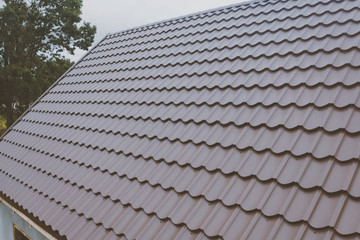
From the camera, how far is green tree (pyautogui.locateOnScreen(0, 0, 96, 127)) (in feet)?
73.4

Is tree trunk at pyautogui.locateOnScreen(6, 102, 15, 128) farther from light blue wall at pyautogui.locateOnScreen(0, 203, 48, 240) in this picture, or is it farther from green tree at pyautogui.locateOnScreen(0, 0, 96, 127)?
light blue wall at pyautogui.locateOnScreen(0, 203, 48, 240)

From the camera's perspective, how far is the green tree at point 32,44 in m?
22.4

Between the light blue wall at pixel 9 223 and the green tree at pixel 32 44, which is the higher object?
the green tree at pixel 32 44

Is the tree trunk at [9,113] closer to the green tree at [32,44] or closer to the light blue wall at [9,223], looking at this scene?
the green tree at [32,44]

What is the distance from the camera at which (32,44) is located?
79.9 feet

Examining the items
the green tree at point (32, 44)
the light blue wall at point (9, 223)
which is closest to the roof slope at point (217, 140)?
the light blue wall at point (9, 223)

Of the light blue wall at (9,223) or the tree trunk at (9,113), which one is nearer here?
the light blue wall at (9,223)

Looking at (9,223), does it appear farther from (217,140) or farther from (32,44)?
(32,44)

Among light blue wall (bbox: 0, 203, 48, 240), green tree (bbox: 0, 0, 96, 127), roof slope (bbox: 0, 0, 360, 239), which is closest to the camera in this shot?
roof slope (bbox: 0, 0, 360, 239)

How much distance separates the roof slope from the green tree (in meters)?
18.8

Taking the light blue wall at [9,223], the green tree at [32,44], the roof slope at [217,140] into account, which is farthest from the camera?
the green tree at [32,44]

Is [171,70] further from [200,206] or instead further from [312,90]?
[200,206]

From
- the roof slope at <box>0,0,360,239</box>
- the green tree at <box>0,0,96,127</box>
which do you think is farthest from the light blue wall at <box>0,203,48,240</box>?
the green tree at <box>0,0,96,127</box>

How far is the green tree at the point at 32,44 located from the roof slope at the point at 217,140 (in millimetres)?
18773
